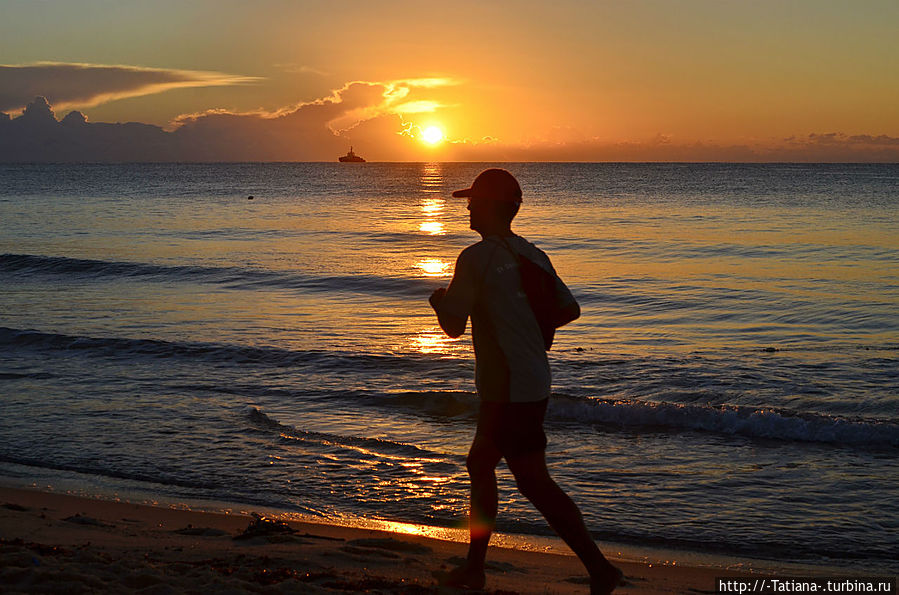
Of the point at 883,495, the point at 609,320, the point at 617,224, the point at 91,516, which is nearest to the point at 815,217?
the point at 617,224

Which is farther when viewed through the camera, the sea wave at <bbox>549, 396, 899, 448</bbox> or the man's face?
the sea wave at <bbox>549, 396, 899, 448</bbox>

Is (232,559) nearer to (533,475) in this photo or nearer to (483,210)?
(533,475)

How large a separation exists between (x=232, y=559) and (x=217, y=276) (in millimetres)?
18018

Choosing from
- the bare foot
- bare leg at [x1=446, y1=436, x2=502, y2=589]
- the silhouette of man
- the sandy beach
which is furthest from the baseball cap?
the sandy beach

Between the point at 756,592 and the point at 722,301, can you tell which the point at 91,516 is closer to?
the point at 756,592

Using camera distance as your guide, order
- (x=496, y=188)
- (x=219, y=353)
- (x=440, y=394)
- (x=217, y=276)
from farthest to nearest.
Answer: (x=217, y=276)
(x=219, y=353)
(x=440, y=394)
(x=496, y=188)

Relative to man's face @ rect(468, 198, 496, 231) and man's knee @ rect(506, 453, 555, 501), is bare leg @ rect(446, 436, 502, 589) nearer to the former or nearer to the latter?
man's knee @ rect(506, 453, 555, 501)

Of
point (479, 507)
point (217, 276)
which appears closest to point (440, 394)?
point (479, 507)

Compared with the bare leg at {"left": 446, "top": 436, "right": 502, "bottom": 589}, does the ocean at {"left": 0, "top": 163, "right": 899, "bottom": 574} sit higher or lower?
lower

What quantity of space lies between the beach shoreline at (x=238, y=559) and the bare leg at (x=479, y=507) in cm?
14

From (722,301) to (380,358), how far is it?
8.33m

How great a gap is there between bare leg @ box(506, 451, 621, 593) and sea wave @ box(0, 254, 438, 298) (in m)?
14.9

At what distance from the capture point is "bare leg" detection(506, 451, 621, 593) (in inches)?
156

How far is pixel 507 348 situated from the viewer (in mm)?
3893
